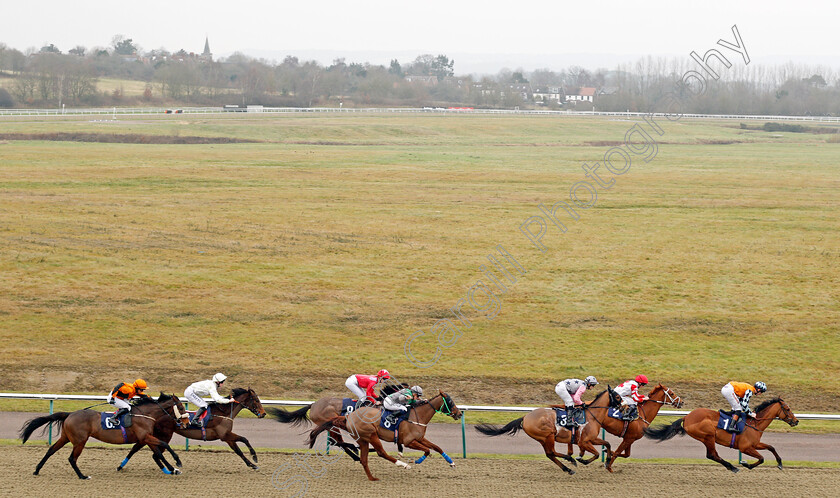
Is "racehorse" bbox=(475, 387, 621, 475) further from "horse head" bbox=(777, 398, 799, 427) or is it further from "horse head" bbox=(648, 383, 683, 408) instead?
"horse head" bbox=(777, 398, 799, 427)

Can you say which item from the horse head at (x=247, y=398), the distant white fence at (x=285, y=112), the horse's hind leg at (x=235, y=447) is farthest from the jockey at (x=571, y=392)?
the distant white fence at (x=285, y=112)

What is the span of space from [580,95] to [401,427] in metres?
137

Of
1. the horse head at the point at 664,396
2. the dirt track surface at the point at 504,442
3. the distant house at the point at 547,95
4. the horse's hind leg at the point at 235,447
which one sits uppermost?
the distant house at the point at 547,95

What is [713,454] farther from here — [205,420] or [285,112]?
[285,112]

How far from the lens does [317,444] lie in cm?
1348

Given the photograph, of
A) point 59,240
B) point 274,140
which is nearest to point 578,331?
point 59,240

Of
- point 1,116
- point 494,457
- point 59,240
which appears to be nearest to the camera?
point 494,457

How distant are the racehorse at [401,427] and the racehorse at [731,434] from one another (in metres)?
3.13

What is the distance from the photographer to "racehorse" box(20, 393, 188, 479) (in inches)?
457

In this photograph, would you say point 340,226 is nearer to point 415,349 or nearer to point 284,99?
point 415,349

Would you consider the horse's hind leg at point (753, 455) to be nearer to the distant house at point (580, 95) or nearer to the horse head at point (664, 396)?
the horse head at point (664, 396)

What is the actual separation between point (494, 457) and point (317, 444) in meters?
2.95

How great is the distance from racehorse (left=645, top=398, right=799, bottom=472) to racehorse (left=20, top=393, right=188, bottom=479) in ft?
23.5

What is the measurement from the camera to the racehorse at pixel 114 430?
1161 centimetres
